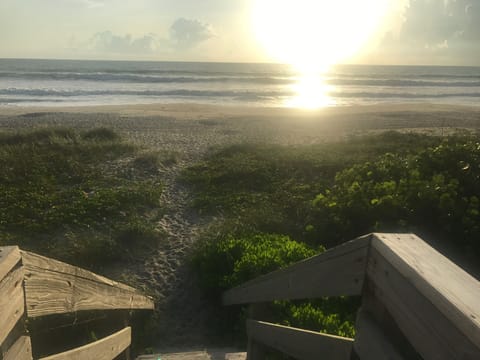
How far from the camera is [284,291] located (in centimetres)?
209

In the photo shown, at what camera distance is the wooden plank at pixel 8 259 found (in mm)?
1292

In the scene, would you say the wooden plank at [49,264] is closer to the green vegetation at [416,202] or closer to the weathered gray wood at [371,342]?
the weathered gray wood at [371,342]

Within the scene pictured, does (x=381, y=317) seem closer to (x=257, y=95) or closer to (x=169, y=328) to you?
(x=169, y=328)

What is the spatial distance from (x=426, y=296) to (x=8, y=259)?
1.16 m

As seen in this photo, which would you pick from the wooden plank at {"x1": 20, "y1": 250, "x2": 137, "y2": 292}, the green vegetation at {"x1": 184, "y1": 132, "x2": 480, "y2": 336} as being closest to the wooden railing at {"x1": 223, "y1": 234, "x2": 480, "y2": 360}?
the wooden plank at {"x1": 20, "y1": 250, "x2": 137, "y2": 292}

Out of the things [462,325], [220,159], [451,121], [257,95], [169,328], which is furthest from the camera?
[257,95]

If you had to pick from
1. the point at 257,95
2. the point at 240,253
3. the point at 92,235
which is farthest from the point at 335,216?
the point at 257,95

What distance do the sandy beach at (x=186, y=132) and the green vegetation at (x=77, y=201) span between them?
50 centimetres

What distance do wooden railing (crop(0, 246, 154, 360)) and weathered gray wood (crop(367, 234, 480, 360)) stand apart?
3.55 ft

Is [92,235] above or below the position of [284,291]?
above

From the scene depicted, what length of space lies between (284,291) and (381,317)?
82cm

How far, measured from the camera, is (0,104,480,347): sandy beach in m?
6.18

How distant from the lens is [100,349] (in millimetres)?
A: 2369

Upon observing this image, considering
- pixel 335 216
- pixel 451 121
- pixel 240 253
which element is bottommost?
pixel 240 253
